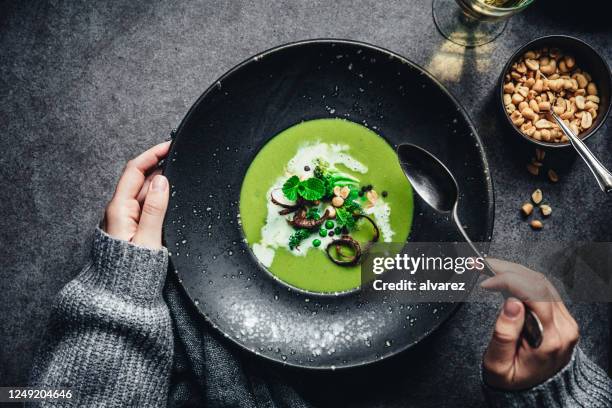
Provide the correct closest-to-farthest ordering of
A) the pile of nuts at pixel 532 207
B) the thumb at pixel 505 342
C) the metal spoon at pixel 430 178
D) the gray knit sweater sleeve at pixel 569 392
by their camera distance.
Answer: the thumb at pixel 505 342 → the gray knit sweater sleeve at pixel 569 392 → the metal spoon at pixel 430 178 → the pile of nuts at pixel 532 207

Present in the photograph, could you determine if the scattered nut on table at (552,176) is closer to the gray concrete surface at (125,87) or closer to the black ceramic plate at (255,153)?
the gray concrete surface at (125,87)

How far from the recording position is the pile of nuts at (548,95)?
4.89 feet

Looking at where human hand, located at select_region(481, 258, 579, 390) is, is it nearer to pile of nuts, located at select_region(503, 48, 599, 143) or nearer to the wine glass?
pile of nuts, located at select_region(503, 48, 599, 143)

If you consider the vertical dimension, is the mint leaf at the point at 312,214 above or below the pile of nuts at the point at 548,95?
below

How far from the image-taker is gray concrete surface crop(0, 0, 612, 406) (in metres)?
1.62

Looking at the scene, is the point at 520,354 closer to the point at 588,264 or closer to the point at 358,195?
the point at 588,264

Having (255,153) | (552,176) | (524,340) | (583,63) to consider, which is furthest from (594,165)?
(255,153)

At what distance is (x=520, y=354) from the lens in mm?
1297

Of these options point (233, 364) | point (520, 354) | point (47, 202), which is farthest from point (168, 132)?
point (520, 354)

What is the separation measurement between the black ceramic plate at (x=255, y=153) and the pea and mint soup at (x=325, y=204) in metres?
0.03

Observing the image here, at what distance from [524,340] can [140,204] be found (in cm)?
106

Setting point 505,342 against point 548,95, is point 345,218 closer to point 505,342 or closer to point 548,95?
point 505,342

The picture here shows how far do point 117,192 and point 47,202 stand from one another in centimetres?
32

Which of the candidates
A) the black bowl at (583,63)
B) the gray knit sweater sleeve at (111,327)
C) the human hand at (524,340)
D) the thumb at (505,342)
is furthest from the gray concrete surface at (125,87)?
the thumb at (505,342)
